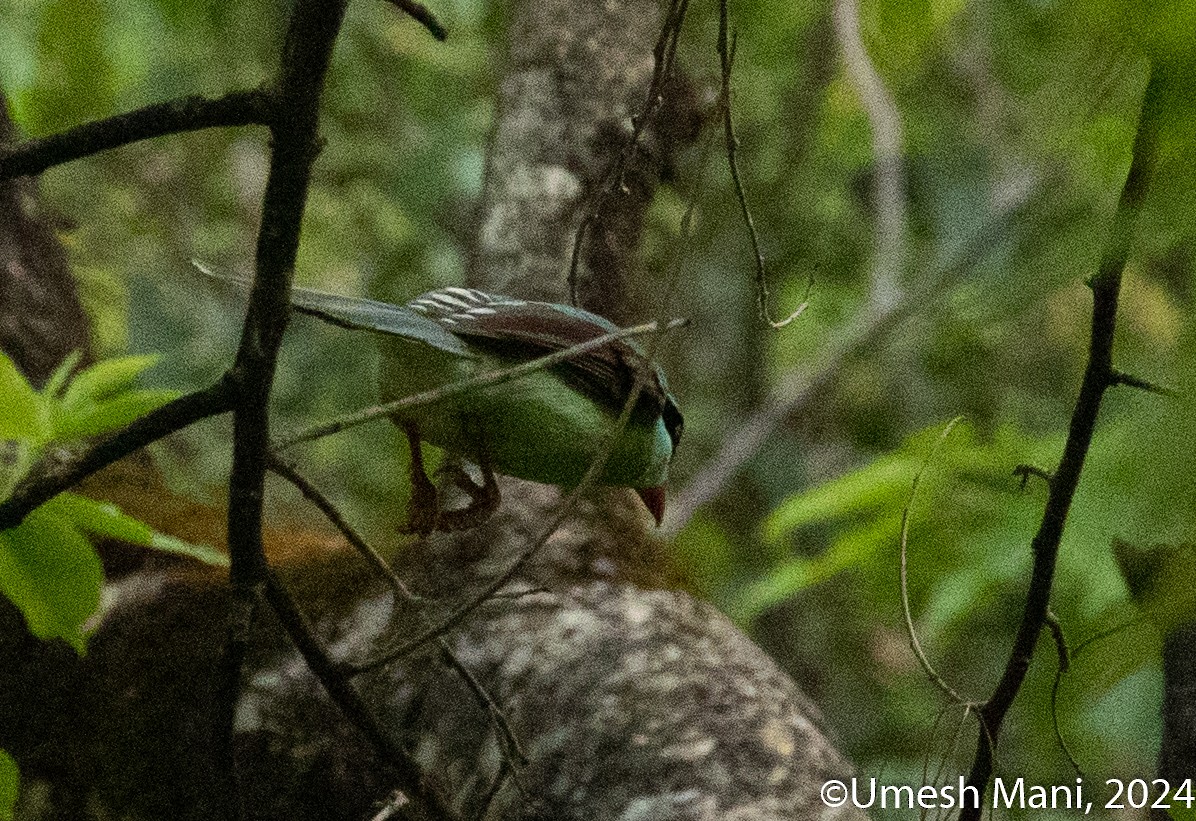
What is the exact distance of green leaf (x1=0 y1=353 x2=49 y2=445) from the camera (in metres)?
0.91

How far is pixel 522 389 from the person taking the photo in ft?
2.22

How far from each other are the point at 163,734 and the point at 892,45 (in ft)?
3.10

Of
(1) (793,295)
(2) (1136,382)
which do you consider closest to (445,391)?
(2) (1136,382)

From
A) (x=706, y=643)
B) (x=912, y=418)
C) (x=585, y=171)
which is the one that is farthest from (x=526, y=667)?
(x=912, y=418)

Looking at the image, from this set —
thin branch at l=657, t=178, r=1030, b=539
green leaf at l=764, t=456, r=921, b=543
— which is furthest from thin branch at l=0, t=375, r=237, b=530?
thin branch at l=657, t=178, r=1030, b=539

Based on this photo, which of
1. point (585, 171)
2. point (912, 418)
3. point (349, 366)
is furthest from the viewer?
point (912, 418)

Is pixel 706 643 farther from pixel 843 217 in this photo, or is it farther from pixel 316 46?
pixel 843 217

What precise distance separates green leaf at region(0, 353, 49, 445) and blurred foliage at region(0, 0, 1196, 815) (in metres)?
0.32

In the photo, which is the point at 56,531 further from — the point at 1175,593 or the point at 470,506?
the point at 1175,593

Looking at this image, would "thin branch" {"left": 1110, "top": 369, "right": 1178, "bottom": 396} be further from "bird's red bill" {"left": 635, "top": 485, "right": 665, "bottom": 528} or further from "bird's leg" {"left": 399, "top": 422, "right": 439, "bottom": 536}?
"bird's leg" {"left": 399, "top": 422, "right": 439, "bottom": 536}

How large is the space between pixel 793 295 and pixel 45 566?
2497mm

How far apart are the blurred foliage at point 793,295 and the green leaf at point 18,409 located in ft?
1.04

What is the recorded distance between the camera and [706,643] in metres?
1.11

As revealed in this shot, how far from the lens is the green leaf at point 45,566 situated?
904mm
